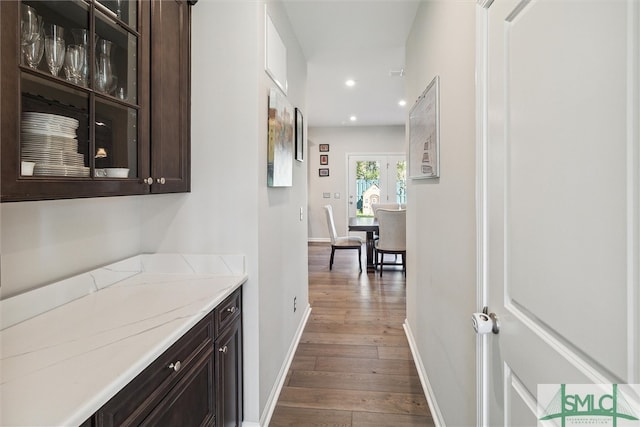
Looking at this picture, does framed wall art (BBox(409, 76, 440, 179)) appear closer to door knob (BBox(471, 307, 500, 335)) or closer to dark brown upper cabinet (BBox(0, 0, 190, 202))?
door knob (BBox(471, 307, 500, 335))

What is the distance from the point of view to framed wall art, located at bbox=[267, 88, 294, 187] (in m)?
2.00

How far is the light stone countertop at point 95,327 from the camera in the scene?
760mm

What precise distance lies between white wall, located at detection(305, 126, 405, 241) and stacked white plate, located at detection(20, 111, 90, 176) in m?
7.37

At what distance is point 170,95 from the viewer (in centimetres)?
157

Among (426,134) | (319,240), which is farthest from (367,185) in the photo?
(426,134)

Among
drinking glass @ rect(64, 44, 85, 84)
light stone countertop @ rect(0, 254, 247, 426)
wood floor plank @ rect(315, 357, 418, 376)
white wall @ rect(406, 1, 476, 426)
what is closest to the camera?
light stone countertop @ rect(0, 254, 247, 426)

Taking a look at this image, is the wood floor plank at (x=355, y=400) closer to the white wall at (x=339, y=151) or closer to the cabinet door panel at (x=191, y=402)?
the cabinet door panel at (x=191, y=402)

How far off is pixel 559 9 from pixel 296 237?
95.5 inches

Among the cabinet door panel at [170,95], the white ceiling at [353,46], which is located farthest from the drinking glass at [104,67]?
the white ceiling at [353,46]

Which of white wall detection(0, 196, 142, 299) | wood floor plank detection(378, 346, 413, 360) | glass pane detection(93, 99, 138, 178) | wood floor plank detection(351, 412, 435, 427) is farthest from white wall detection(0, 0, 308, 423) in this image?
wood floor plank detection(378, 346, 413, 360)

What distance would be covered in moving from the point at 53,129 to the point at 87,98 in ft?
0.56

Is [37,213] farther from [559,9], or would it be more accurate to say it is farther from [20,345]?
[559,9]

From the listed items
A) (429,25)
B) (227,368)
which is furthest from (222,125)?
(429,25)

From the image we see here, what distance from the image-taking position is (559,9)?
0.73 metres
